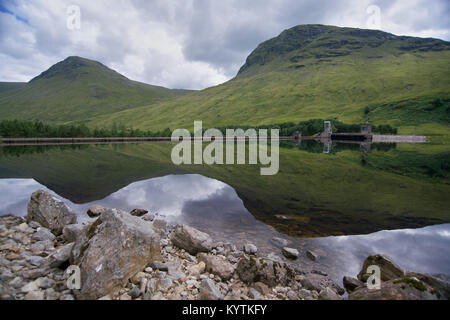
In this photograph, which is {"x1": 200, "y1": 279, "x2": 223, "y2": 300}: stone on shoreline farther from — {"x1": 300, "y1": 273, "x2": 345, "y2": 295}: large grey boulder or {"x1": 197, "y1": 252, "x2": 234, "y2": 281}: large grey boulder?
{"x1": 300, "y1": 273, "x2": 345, "y2": 295}: large grey boulder

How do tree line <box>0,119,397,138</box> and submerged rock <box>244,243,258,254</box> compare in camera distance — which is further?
tree line <box>0,119,397,138</box>

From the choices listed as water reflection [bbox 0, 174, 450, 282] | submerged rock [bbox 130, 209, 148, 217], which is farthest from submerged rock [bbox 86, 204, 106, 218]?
submerged rock [bbox 130, 209, 148, 217]

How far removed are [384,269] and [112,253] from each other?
29.3 feet

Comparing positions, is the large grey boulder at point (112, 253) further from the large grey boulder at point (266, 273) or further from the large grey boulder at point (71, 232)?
the large grey boulder at point (266, 273)

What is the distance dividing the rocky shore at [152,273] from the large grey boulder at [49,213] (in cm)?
111

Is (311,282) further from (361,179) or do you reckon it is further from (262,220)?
(361,179)

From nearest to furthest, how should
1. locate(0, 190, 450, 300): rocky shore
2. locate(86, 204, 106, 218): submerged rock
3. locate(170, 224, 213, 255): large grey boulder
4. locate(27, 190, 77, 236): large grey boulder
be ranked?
locate(0, 190, 450, 300): rocky shore, locate(170, 224, 213, 255): large grey boulder, locate(27, 190, 77, 236): large grey boulder, locate(86, 204, 106, 218): submerged rock

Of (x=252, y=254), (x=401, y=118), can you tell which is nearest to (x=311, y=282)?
(x=252, y=254)

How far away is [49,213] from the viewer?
11.2 meters

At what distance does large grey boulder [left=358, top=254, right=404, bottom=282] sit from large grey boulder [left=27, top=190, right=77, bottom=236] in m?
12.5

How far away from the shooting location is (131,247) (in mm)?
7355

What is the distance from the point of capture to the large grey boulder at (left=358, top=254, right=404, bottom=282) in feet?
26.3

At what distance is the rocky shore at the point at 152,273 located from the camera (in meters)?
6.34
